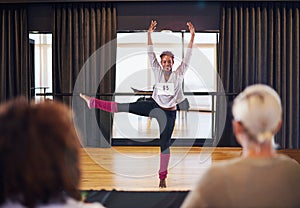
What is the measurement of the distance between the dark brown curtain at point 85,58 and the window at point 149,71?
316 millimetres

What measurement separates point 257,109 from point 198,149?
545 centimetres

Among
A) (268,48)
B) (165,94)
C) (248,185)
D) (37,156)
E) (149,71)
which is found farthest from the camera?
(149,71)

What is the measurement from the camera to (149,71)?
758 cm

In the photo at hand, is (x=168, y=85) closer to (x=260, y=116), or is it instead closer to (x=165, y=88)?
(x=165, y=88)

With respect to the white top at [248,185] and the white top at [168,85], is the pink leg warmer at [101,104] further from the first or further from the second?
the white top at [248,185]

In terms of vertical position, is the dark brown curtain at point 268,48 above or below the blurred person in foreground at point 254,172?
above

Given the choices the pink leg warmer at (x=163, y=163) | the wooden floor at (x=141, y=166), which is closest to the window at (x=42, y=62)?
the wooden floor at (x=141, y=166)

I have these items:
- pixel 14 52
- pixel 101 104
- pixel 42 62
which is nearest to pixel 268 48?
pixel 101 104

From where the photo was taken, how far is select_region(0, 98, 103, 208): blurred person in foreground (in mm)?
1071

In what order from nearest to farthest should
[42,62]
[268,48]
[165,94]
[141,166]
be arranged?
[165,94] < [141,166] < [268,48] < [42,62]

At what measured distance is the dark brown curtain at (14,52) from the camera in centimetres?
683

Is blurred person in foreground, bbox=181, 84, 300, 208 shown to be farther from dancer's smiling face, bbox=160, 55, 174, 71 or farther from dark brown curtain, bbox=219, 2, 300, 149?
dark brown curtain, bbox=219, 2, 300, 149

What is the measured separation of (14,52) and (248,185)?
6170mm

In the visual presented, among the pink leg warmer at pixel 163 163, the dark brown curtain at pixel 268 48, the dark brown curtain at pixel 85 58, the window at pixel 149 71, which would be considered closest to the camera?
the pink leg warmer at pixel 163 163
